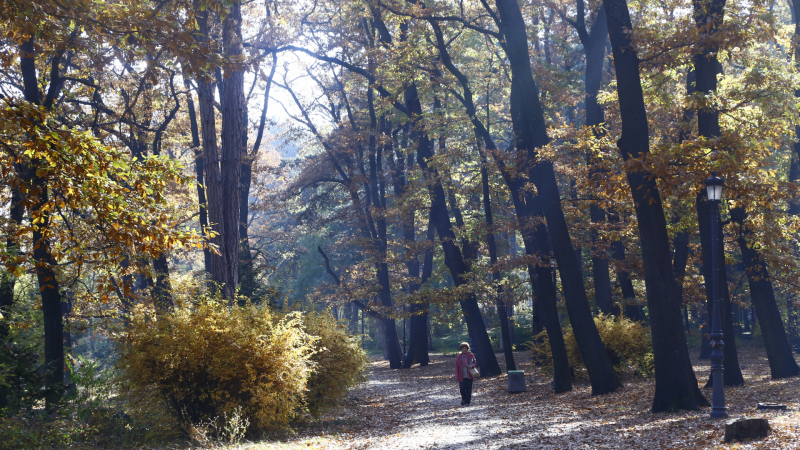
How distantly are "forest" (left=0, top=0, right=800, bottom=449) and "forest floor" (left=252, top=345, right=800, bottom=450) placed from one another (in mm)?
98

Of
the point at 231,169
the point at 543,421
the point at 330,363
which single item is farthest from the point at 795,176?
the point at 231,169

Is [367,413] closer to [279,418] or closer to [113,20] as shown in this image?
[279,418]

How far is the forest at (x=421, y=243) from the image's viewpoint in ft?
27.5

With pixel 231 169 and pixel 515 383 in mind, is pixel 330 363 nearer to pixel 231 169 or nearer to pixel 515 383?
pixel 231 169

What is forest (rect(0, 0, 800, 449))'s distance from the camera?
8.38 meters

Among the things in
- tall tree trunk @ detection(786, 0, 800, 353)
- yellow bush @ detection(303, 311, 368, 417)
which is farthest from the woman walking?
tall tree trunk @ detection(786, 0, 800, 353)

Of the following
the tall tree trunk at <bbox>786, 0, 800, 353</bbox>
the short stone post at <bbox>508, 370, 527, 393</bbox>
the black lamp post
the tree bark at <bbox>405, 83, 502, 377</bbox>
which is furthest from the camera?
the tree bark at <bbox>405, 83, 502, 377</bbox>

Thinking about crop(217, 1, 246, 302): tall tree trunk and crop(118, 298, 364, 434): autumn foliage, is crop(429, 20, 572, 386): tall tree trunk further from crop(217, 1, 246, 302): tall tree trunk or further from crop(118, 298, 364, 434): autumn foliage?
crop(118, 298, 364, 434): autumn foliage

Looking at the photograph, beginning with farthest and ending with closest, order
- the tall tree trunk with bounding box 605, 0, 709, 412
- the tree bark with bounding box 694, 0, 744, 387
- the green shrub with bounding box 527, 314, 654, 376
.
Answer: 1. the green shrub with bounding box 527, 314, 654, 376
2. the tree bark with bounding box 694, 0, 744, 387
3. the tall tree trunk with bounding box 605, 0, 709, 412

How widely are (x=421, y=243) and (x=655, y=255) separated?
45.7 feet

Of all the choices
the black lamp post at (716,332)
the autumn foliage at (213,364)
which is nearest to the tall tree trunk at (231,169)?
the autumn foliage at (213,364)

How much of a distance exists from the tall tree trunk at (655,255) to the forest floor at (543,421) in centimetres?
51

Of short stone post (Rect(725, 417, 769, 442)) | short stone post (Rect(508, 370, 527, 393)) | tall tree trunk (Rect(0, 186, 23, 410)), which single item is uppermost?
tall tree trunk (Rect(0, 186, 23, 410))

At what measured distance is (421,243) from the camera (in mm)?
24531
